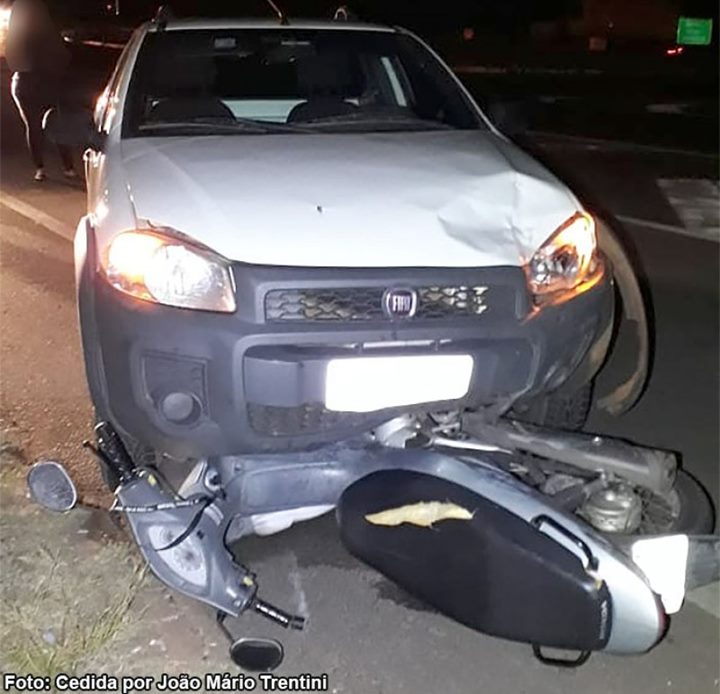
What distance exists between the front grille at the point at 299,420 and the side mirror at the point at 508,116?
2.01 m

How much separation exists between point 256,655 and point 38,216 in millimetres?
7053

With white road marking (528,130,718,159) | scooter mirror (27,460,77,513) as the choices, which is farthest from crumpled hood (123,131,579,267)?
white road marking (528,130,718,159)

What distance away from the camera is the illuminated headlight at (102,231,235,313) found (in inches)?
143

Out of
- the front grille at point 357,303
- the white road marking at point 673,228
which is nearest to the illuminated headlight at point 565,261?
the front grille at point 357,303

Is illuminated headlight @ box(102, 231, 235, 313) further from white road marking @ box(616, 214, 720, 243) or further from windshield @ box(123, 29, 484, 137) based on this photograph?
white road marking @ box(616, 214, 720, 243)

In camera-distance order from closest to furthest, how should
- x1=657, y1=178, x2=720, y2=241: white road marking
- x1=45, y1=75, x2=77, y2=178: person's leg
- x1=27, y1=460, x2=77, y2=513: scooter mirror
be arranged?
x1=27, y1=460, x2=77, y2=513: scooter mirror → x1=657, y1=178, x2=720, y2=241: white road marking → x1=45, y1=75, x2=77, y2=178: person's leg

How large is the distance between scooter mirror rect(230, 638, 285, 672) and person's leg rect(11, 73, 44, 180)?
854 centimetres

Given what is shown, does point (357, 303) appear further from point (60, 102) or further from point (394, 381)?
point (60, 102)

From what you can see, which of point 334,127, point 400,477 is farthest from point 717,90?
point 400,477

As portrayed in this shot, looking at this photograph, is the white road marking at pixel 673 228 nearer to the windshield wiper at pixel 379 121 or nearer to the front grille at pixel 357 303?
the windshield wiper at pixel 379 121

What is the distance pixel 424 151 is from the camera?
14.7 feet

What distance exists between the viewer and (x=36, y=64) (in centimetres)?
1002

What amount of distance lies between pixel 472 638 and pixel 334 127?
2.21 m

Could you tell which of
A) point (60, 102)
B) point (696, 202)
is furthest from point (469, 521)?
point (60, 102)
